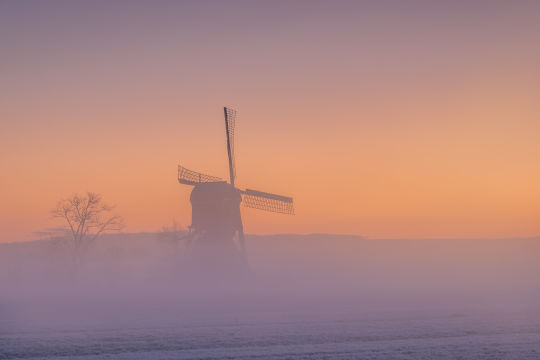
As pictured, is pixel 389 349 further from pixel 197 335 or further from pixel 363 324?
pixel 197 335

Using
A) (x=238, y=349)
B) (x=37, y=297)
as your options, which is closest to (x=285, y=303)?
(x=238, y=349)

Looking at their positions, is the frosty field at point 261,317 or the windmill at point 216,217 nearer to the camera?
the frosty field at point 261,317

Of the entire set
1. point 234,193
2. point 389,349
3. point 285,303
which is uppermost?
point 234,193

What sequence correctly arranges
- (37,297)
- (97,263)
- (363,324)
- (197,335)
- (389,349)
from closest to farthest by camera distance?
1. (389,349)
2. (197,335)
3. (363,324)
4. (37,297)
5. (97,263)

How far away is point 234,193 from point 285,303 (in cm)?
1173

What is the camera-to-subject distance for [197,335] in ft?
60.1

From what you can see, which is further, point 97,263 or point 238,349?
point 97,263

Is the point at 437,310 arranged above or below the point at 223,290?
below

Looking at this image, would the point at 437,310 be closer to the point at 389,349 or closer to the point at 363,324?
→ the point at 363,324

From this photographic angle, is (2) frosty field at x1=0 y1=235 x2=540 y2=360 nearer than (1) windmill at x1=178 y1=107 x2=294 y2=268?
Yes

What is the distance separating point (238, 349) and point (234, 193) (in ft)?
74.5

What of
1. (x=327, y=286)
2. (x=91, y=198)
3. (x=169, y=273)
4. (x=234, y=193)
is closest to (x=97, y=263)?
(x=91, y=198)

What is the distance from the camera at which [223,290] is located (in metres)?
34.7

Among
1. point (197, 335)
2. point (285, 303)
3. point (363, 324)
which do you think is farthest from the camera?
point (285, 303)
